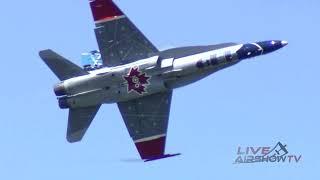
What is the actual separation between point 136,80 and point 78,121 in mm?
7054

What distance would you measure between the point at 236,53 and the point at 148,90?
8005 millimetres

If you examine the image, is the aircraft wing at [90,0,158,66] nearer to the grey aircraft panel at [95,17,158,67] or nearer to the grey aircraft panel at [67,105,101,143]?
the grey aircraft panel at [95,17,158,67]

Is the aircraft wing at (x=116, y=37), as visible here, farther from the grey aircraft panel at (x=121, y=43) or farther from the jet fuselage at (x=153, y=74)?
the jet fuselage at (x=153, y=74)

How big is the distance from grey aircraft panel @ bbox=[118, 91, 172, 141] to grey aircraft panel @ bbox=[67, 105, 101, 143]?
8.73ft

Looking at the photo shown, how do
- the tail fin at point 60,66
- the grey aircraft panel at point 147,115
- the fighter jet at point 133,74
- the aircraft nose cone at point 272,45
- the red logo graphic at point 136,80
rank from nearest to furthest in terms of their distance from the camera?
the aircraft nose cone at point 272,45
the fighter jet at point 133,74
the red logo graphic at point 136,80
the tail fin at point 60,66
the grey aircraft panel at point 147,115

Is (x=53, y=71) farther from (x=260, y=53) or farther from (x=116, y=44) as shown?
(x=260, y=53)

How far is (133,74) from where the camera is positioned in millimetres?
79625

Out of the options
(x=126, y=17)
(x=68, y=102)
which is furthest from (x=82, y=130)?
(x=126, y=17)

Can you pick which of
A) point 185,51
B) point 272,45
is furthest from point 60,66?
point 272,45

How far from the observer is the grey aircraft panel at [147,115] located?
272 feet

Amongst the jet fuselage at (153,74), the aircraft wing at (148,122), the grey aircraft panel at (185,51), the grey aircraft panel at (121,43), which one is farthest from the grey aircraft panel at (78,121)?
the grey aircraft panel at (185,51)

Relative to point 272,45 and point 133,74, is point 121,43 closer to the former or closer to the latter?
point 133,74

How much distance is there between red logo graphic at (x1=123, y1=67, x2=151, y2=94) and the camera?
261ft

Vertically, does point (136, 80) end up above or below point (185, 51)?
below
